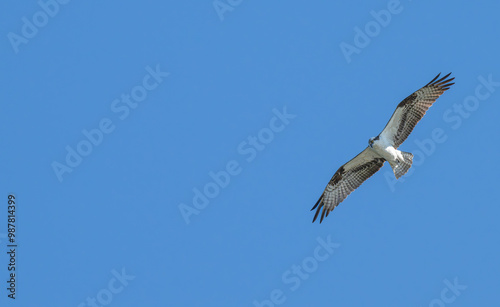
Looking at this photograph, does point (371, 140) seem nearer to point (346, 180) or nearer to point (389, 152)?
point (389, 152)

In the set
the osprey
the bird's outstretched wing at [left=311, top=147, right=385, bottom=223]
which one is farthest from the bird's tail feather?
the bird's outstretched wing at [left=311, top=147, right=385, bottom=223]

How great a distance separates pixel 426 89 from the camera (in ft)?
60.7

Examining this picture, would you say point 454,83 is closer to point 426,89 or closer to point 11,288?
point 426,89

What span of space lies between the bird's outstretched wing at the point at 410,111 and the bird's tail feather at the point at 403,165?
14.7 inches

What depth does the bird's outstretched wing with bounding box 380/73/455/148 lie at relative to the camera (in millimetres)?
18422

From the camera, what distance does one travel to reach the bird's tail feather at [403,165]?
1839cm

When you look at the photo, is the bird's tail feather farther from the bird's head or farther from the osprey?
the bird's head

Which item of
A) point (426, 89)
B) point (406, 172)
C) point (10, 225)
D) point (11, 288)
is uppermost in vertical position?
point (10, 225)

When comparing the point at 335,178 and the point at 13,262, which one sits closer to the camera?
the point at 13,262

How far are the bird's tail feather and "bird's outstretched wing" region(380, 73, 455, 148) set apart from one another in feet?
1.22

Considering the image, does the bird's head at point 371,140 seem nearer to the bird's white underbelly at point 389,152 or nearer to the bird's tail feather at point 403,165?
the bird's white underbelly at point 389,152

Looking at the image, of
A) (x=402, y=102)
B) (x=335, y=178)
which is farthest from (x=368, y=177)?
(x=402, y=102)

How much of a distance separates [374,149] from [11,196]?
27.1 ft

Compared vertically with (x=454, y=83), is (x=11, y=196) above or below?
above
